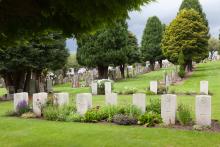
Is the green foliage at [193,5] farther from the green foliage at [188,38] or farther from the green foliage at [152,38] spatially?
the green foliage at [188,38]

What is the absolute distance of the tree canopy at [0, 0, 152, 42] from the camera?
6.58 meters

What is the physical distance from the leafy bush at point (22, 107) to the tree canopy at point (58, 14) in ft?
31.4

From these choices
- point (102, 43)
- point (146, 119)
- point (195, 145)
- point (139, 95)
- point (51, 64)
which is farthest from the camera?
point (102, 43)

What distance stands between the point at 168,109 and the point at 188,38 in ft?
112

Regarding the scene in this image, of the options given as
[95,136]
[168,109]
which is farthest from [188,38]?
[95,136]

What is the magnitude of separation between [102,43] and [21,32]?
35694mm

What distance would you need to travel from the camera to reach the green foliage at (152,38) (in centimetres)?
6694

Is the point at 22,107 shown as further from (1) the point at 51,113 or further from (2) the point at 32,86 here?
(2) the point at 32,86

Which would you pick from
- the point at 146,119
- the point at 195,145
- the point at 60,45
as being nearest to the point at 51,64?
the point at 60,45

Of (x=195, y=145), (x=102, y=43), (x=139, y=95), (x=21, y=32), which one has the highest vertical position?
(x=102, y=43)

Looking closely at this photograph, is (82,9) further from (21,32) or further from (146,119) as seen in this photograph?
(146,119)

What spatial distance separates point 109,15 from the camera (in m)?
6.90

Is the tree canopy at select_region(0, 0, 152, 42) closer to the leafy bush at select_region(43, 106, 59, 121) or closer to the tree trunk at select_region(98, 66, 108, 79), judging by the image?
the leafy bush at select_region(43, 106, 59, 121)

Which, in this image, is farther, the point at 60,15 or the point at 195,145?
the point at 195,145
